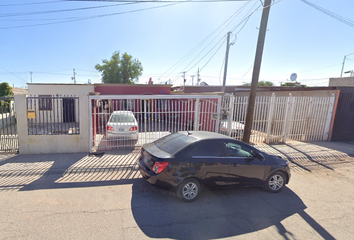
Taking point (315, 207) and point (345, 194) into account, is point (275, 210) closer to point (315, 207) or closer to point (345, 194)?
point (315, 207)

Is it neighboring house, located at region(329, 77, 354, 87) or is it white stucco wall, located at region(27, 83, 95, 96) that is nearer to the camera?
white stucco wall, located at region(27, 83, 95, 96)

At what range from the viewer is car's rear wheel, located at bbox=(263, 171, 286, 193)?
4469mm

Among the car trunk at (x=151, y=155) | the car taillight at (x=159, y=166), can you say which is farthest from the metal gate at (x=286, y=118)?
the car taillight at (x=159, y=166)

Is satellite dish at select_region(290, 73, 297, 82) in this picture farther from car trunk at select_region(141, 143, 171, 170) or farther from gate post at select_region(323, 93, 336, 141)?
car trunk at select_region(141, 143, 171, 170)

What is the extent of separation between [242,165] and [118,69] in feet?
102

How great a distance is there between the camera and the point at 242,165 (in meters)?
4.15

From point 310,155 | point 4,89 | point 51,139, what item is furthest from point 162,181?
point 4,89

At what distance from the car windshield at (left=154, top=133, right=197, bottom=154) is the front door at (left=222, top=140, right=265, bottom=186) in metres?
0.84

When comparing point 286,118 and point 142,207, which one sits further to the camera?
point 286,118

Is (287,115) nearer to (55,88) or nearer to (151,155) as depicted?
(151,155)

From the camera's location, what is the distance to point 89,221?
3.17 metres

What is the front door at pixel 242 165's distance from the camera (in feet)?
13.5

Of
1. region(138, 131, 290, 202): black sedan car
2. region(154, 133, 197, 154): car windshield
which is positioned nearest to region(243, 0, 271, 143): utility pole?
region(138, 131, 290, 202): black sedan car

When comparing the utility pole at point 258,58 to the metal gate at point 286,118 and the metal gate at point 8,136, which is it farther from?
the metal gate at point 8,136
